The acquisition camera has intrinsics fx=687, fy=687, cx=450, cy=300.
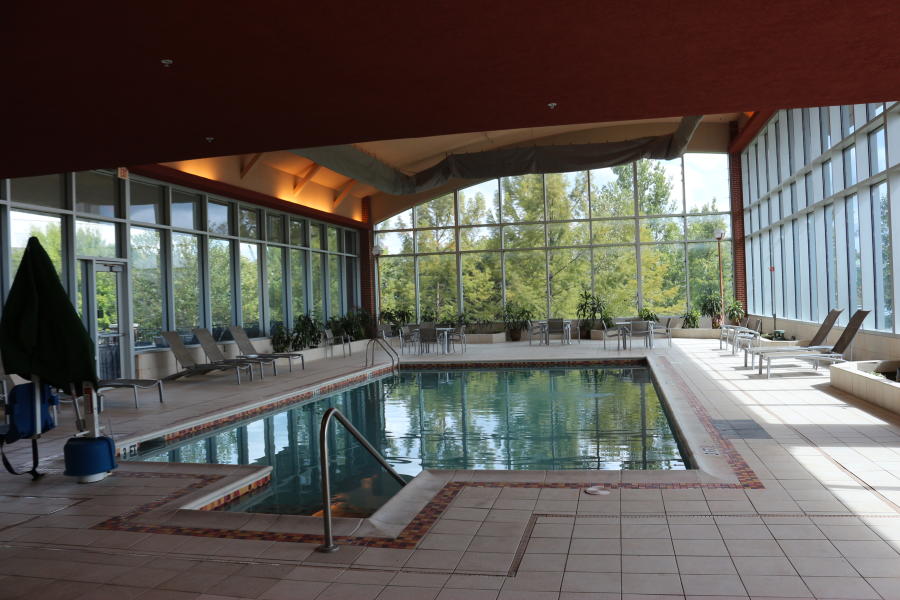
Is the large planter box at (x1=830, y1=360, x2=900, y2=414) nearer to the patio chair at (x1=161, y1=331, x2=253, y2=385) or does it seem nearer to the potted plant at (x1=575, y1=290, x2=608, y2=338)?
the patio chair at (x1=161, y1=331, x2=253, y2=385)

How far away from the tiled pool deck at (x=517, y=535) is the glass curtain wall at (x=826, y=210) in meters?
4.93

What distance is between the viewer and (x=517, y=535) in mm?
3453

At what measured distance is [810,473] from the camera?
443cm

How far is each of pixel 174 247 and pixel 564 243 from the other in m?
10.7

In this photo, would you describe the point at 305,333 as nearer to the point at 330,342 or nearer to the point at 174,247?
the point at 330,342

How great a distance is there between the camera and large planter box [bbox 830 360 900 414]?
21.0 ft

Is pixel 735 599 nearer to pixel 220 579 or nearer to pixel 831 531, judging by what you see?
pixel 831 531

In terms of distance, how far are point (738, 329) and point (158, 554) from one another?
464 inches

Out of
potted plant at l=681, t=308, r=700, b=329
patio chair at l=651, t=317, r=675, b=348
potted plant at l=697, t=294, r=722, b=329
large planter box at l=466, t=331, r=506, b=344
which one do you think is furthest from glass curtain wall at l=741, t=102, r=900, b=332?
large planter box at l=466, t=331, r=506, b=344

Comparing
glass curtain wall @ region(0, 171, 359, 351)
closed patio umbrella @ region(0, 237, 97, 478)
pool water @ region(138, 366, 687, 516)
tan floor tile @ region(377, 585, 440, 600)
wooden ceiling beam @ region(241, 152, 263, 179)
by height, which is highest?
wooden ceiling beam @ region(241, 152, 263, 179)

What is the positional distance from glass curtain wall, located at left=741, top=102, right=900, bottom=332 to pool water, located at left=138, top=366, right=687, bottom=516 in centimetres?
354

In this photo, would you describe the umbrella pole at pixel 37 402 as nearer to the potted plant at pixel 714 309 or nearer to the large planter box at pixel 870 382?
the large planter box at pixel 870 382

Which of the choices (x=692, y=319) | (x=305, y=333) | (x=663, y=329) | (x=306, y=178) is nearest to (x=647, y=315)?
(x=692, y=319)

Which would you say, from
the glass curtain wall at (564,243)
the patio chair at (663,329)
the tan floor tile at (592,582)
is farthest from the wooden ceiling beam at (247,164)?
the tan floor tile at (592,582)
